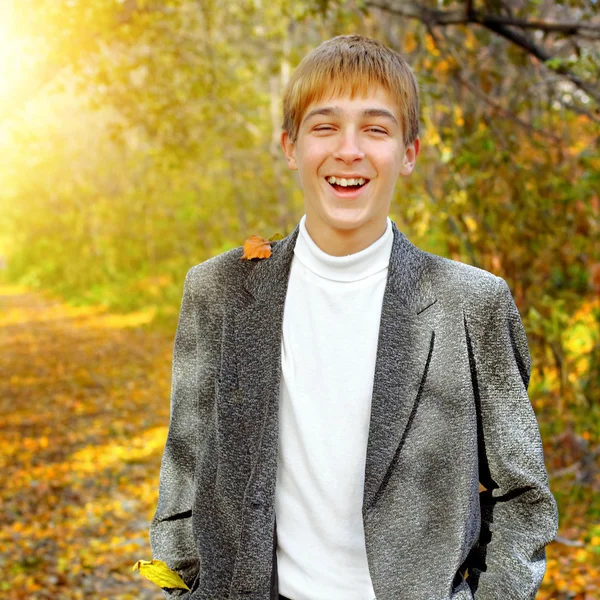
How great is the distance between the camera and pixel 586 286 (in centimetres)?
604

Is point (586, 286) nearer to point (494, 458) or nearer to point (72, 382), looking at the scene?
point (494, 458)

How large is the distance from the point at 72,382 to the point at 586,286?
24.0ft

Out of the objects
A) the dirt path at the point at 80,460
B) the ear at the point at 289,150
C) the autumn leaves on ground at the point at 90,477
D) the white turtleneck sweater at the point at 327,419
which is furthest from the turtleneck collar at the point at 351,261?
the dirt path at the point at 80,460

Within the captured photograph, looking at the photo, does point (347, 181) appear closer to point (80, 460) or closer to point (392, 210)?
point (392, 210)

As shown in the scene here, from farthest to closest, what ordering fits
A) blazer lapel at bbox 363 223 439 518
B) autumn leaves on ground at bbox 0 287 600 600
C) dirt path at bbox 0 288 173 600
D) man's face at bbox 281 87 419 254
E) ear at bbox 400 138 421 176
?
dirt path at bbox 0 288 173 600
autumn leaves on ground at bbox 0 287 600 600
ear at bbox 400 138 421 176
man's face at bbox 281 87 419 254
blazer lapel at bbox 363 223 439 518

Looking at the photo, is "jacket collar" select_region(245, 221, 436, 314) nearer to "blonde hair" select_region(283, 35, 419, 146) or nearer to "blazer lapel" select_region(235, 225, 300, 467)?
"blazer lapel" select_region(235, 225, 300, 467)

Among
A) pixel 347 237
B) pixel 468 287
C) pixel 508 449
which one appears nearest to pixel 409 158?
pixel 347 237

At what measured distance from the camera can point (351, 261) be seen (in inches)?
69.1

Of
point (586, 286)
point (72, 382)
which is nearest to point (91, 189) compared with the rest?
point (72, 382)

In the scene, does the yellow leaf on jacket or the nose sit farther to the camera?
the yellow leaf on jacket

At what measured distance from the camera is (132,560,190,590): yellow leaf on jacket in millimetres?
1819

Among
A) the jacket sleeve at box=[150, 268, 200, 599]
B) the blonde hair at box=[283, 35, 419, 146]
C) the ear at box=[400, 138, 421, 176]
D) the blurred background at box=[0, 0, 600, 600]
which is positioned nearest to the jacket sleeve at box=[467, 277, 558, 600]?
the ear at box=[400, 138, 421, 176]

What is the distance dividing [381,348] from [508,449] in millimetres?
348

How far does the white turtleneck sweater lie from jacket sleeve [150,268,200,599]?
Result: 26 centimetres
